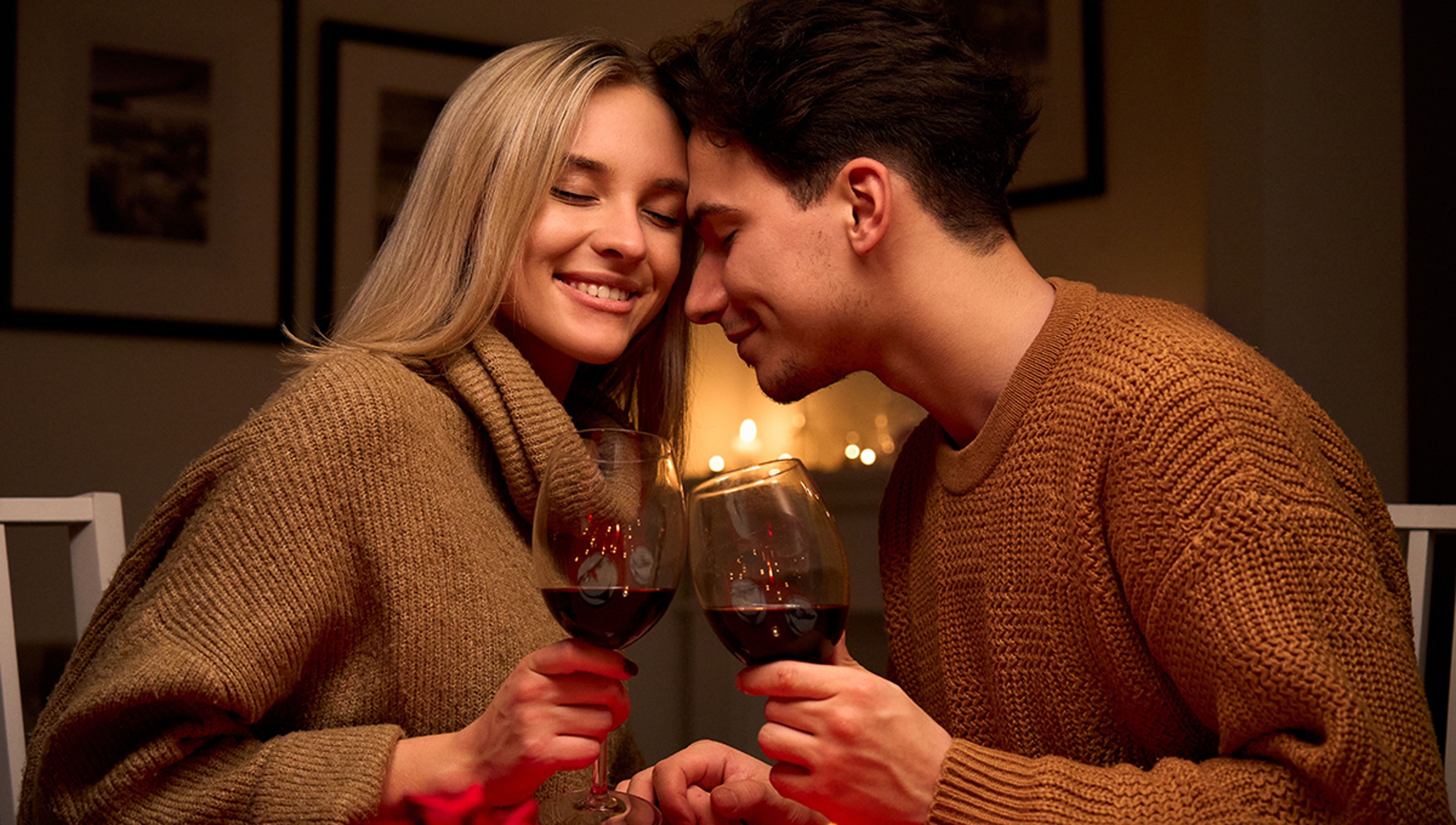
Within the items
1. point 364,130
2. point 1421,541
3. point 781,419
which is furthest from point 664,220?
point 781,419

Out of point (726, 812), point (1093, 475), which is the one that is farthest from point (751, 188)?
point (726, 812)

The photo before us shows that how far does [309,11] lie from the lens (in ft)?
11.3

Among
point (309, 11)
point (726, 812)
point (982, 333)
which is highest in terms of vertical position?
point (309, 11)

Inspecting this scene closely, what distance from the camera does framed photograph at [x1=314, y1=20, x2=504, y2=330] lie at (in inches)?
134

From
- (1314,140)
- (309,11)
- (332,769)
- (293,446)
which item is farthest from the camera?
(309,11)

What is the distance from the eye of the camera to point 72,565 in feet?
5.19

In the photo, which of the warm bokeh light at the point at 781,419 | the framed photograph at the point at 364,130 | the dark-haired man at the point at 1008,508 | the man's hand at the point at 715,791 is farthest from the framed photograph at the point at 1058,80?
the man's hand at the point at 715,791

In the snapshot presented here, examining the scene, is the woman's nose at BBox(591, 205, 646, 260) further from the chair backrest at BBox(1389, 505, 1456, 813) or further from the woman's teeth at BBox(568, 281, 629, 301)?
the chair backrest at BBox(1389, 505, 1456, 813)

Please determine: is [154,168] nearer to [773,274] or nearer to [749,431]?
[749,431]

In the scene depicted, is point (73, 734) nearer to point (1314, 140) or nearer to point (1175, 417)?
point (1175, 417)

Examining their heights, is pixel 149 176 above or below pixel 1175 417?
above

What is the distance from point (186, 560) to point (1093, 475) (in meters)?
0.92

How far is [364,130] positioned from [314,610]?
8.32ft

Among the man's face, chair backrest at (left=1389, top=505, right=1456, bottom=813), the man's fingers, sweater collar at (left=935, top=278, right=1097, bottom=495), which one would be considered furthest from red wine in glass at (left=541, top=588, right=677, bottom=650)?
chair backrest at (left=1389, top=505, right=1456, bottom=813)
